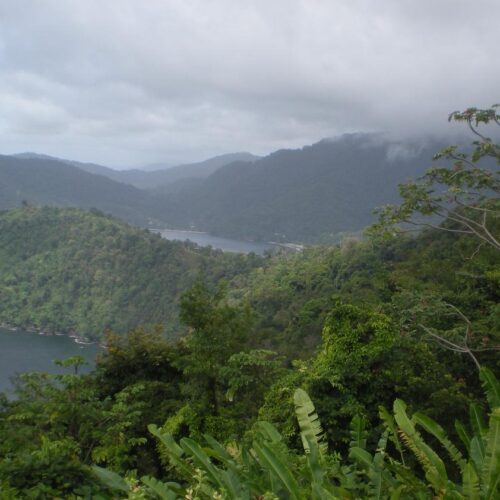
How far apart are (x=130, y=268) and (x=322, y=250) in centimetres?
2467

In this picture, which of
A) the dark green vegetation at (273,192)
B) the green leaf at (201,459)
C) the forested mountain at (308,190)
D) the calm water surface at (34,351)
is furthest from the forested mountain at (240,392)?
the forested mountain at (308,190)

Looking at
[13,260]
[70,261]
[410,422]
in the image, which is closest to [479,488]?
[410,422]

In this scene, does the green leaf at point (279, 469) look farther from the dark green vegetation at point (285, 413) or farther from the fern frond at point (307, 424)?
the fern frond at point (307, 424)

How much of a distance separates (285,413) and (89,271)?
6091 centimetres

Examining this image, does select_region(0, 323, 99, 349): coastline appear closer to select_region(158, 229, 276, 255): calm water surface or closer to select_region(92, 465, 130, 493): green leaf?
select_region(92, 465, 130, 493): green leaf

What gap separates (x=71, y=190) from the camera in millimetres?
149125

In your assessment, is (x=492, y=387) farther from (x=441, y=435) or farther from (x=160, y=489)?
(x=160, y=489)

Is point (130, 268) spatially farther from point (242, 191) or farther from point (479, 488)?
point (242, 191)

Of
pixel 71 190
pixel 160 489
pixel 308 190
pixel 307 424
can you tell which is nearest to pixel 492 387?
pixel 307 424

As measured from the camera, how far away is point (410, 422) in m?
2.85

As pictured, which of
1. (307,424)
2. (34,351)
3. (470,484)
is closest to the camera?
(470,484)

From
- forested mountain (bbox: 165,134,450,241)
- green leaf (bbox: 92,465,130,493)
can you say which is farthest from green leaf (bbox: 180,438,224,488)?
forested mountain (bbox: 165,134,450,241)

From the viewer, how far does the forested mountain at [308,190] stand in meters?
133

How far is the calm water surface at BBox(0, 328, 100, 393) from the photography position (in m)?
39.2
